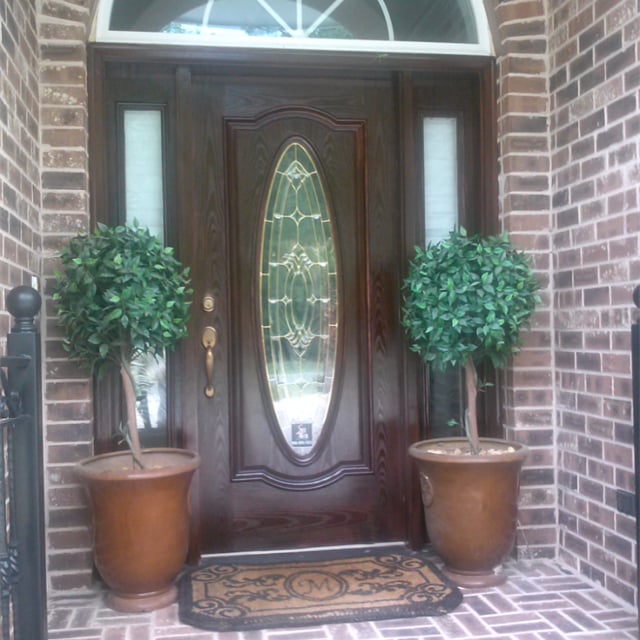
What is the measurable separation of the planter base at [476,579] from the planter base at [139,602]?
1092mm

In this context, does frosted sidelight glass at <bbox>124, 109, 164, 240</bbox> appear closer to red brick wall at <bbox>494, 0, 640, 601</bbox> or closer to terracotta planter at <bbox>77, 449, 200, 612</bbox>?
terracotta planter at <bbox>77, 449, 200, 612</bbox>

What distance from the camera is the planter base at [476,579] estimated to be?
2.78 m

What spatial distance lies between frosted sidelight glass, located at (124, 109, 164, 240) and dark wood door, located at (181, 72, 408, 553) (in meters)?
0.17

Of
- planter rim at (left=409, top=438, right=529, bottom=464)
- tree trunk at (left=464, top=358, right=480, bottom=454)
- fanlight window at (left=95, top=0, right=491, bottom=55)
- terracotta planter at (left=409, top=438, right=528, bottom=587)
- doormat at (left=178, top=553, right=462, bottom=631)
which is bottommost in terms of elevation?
doormat at (left=178, top=553, right=462, bottom=631)

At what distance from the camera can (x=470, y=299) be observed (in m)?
2.68

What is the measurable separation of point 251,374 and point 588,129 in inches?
66.3

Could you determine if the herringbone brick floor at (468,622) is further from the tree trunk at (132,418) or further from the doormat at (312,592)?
the tree trunk at (132,418)

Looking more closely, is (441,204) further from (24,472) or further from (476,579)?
(24,472)

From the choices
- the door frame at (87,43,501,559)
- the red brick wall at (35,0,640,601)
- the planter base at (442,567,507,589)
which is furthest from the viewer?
the door frame at (87,43,501,559)

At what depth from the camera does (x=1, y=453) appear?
6.16 feet

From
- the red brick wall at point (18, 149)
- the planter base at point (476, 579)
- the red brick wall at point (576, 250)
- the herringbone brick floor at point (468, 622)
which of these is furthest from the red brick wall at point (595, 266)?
the red brick wall at point (18, 149)

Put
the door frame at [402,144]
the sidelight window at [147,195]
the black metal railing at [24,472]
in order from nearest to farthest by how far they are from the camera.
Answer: the black metal railing at [24,472], the door frame at [402,144], the sidelight window at [147,195]

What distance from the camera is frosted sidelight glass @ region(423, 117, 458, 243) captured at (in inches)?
129

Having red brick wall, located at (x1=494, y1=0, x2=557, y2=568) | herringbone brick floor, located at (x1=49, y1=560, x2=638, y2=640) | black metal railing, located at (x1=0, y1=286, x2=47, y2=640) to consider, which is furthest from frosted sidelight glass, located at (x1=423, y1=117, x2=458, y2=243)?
black metal railing, located at (x1=0, y1=286, x2=47, y2=640)
